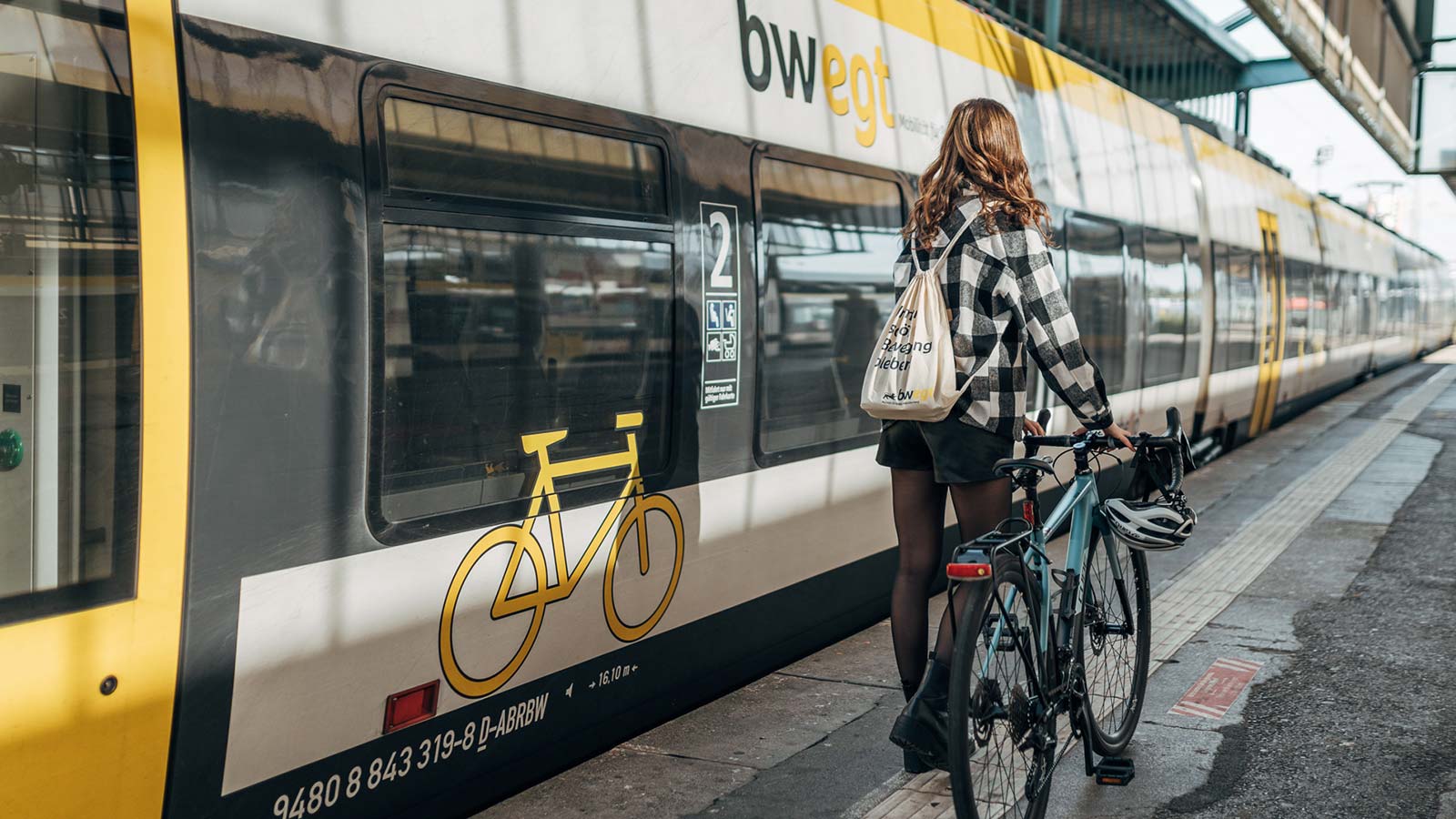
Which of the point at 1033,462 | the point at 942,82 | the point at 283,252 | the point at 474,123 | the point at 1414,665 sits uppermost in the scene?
the point at 942,82

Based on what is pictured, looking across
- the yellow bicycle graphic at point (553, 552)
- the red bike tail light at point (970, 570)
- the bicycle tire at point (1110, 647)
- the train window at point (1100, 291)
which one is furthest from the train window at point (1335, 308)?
the red bike tail light at point (970, 570)

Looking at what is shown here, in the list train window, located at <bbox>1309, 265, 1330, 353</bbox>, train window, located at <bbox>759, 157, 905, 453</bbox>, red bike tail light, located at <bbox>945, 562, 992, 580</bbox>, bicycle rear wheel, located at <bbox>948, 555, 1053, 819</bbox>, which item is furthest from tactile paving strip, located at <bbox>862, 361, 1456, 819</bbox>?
train window, located at <bbox>1309, 265, 1330, 353</bbox>

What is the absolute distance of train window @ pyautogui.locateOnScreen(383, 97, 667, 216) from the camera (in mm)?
2953

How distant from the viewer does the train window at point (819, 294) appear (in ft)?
14.7

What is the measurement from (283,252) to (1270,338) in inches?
515

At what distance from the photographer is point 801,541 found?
4652 mm

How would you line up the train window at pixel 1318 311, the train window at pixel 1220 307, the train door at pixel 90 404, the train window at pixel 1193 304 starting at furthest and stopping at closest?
the train window at pixel 1318 311 → the train window at pixel 1220 307 → the train window at pixel 1193 304 → the train door at pixel 90 404

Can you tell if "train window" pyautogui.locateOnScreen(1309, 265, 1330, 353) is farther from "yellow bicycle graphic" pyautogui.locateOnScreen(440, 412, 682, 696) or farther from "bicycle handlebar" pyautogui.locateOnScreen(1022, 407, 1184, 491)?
"yellow bicycle graphic" pyautogui.locateOnScreen(440, 412, 682, 696)

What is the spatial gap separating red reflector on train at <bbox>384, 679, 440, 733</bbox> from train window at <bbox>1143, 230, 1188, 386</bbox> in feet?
22.9

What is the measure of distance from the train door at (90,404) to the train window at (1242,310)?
35.4 ft

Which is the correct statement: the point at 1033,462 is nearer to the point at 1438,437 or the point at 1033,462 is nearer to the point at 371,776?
the point at 371,776

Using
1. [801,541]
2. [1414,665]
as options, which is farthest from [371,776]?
[1414,665]

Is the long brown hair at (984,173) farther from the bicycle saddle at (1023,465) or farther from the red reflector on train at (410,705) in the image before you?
the red reflector on train at (410,705)

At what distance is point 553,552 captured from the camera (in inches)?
133
